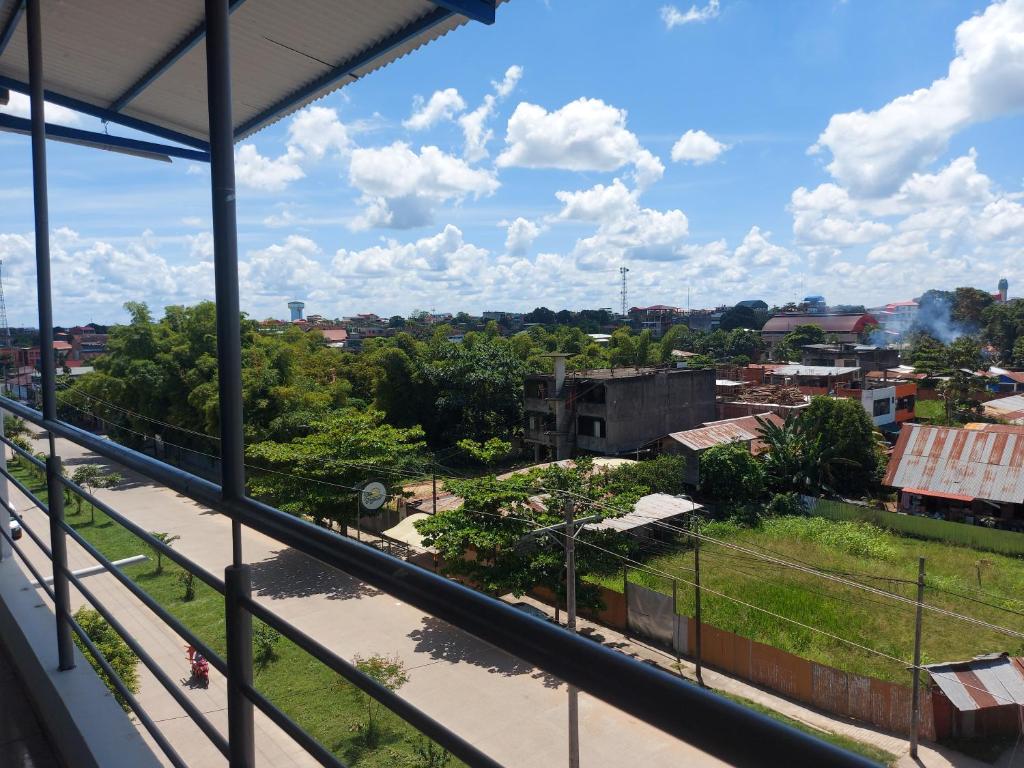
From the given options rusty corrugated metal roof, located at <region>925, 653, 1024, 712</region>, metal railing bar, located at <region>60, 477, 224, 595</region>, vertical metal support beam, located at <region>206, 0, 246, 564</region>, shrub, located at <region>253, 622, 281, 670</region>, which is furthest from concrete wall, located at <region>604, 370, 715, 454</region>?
vertical metal support beam, located at <region>206, 0, 246, 564</region>

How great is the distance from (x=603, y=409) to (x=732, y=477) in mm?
3360

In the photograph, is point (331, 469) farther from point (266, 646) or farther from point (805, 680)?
point (805, 680)

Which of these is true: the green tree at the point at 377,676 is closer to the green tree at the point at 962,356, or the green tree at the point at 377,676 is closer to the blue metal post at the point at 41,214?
the blue metal post at the point at 41,214

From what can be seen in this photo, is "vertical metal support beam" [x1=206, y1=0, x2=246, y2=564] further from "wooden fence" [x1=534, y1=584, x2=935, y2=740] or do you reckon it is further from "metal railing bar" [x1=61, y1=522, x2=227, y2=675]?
"wooden fence" [x1=534, y1=584, x2=935, y2=740]

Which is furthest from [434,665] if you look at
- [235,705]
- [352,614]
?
[235,705]

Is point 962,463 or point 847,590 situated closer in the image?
point 847,590

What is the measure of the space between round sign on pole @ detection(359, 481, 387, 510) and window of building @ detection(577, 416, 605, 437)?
6.68 m

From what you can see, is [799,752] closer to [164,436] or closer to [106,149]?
[106,149]

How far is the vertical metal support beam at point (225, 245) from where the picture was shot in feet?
3.03

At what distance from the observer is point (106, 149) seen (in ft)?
Result: 9.57

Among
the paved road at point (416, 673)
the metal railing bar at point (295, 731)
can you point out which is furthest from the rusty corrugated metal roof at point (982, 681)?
the metal railing bar at point (295, 731)

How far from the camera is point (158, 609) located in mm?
1027

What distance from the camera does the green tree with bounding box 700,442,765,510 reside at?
13.7 meters

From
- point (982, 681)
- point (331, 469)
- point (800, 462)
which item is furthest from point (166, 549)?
point (800, 462)
